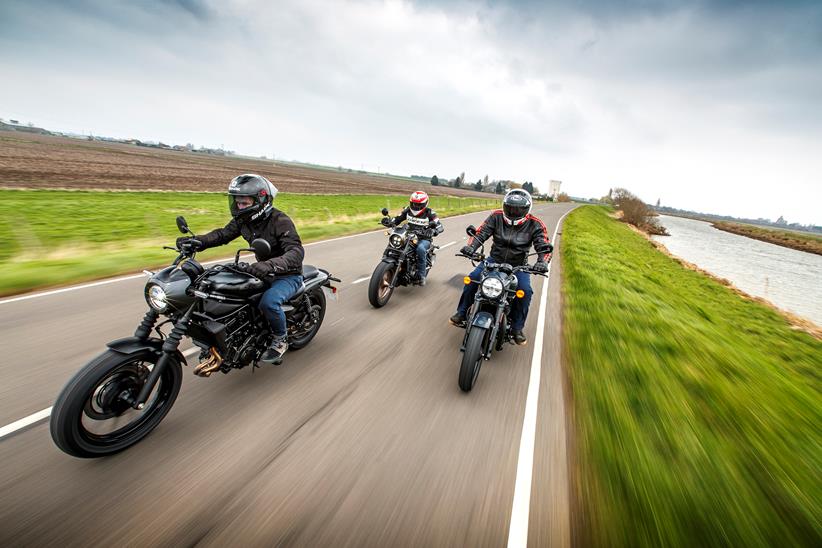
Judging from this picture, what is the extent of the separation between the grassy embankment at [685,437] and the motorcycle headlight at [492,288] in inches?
58.9

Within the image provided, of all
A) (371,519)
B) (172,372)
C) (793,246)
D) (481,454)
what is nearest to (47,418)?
(172,372)

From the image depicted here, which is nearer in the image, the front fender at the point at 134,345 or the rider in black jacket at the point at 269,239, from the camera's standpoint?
the front fender at the point at 134,345

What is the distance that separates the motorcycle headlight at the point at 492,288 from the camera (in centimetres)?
403

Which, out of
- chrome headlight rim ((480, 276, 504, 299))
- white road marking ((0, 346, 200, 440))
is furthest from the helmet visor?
white road marking ((0, 346, 200, 440))

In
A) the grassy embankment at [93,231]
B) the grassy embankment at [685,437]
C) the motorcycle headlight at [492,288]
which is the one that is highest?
the motorcycle headlight at [492,288]

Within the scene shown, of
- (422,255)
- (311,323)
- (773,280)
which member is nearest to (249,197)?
(311,323)

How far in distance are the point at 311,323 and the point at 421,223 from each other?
3.68 meters

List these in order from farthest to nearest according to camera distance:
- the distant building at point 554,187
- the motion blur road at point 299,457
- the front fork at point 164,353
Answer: the distant building at point 554,187 → the front fork at point 164,353 → the motion blur road at point 299,457

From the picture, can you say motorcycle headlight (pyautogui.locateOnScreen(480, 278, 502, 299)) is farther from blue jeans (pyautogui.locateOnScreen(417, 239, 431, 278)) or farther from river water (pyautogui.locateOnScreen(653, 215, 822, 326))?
river water (pyautogui.locateOnScreen(653, 215, 822, 326))

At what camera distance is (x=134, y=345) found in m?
2.66

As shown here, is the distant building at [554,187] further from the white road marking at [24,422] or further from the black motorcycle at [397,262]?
the white road marking at [24,422]

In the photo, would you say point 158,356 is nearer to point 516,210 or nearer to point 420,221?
point 516,210

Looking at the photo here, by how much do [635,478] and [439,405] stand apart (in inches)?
68.1

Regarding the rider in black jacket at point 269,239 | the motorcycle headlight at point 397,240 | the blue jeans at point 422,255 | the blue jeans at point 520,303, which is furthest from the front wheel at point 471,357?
the blue jeans at point 422,255
